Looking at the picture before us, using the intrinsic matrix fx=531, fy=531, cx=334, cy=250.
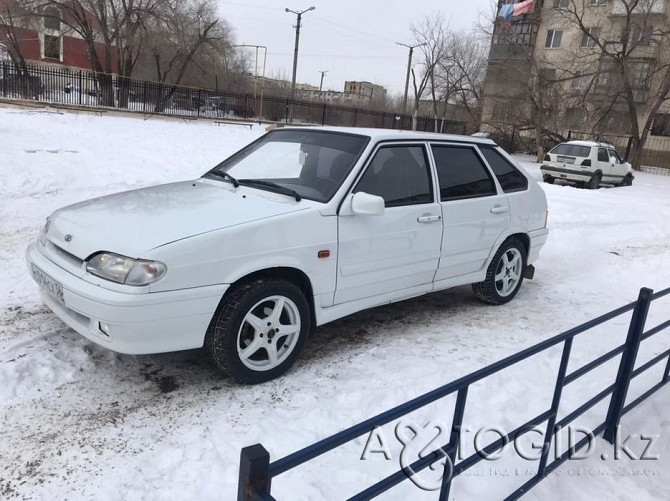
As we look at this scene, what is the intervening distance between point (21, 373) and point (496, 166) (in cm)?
436

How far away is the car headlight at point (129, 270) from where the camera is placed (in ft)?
9.69

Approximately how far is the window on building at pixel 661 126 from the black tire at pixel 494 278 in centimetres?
3502

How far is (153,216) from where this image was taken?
11.2 ft

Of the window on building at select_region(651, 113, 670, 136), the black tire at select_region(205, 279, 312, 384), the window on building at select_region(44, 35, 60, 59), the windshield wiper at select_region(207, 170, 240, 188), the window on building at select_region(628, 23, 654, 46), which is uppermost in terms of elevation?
the window on building at select_region(628, 23, 654, 46)

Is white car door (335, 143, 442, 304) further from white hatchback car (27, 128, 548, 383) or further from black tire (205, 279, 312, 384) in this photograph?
black tire (205, 279, 312, 384)

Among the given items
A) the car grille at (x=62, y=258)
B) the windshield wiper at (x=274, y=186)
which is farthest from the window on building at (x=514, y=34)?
the car grille at (x=62, y=258)

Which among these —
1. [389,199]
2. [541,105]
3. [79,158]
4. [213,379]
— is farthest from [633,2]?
[213,379]

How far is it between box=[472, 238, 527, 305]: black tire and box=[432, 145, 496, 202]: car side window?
0.60m

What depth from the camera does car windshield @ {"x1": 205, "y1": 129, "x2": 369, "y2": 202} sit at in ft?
13.0

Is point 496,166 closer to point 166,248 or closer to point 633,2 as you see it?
point 166,248

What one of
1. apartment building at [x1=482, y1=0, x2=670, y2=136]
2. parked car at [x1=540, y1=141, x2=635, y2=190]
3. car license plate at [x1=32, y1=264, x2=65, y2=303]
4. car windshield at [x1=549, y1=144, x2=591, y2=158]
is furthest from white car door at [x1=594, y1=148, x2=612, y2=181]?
car license plate at [x1=32, y1=264, x2=65, y2=303]

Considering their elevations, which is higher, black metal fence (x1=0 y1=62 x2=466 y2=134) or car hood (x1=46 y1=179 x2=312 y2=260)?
black metal fence (x1=0 y1=62 x2=466 y2=134)

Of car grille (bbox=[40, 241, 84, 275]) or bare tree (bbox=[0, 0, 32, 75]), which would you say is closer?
car grille (bbox=[40, 241, 84, 275])

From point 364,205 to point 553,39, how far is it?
135 feet
